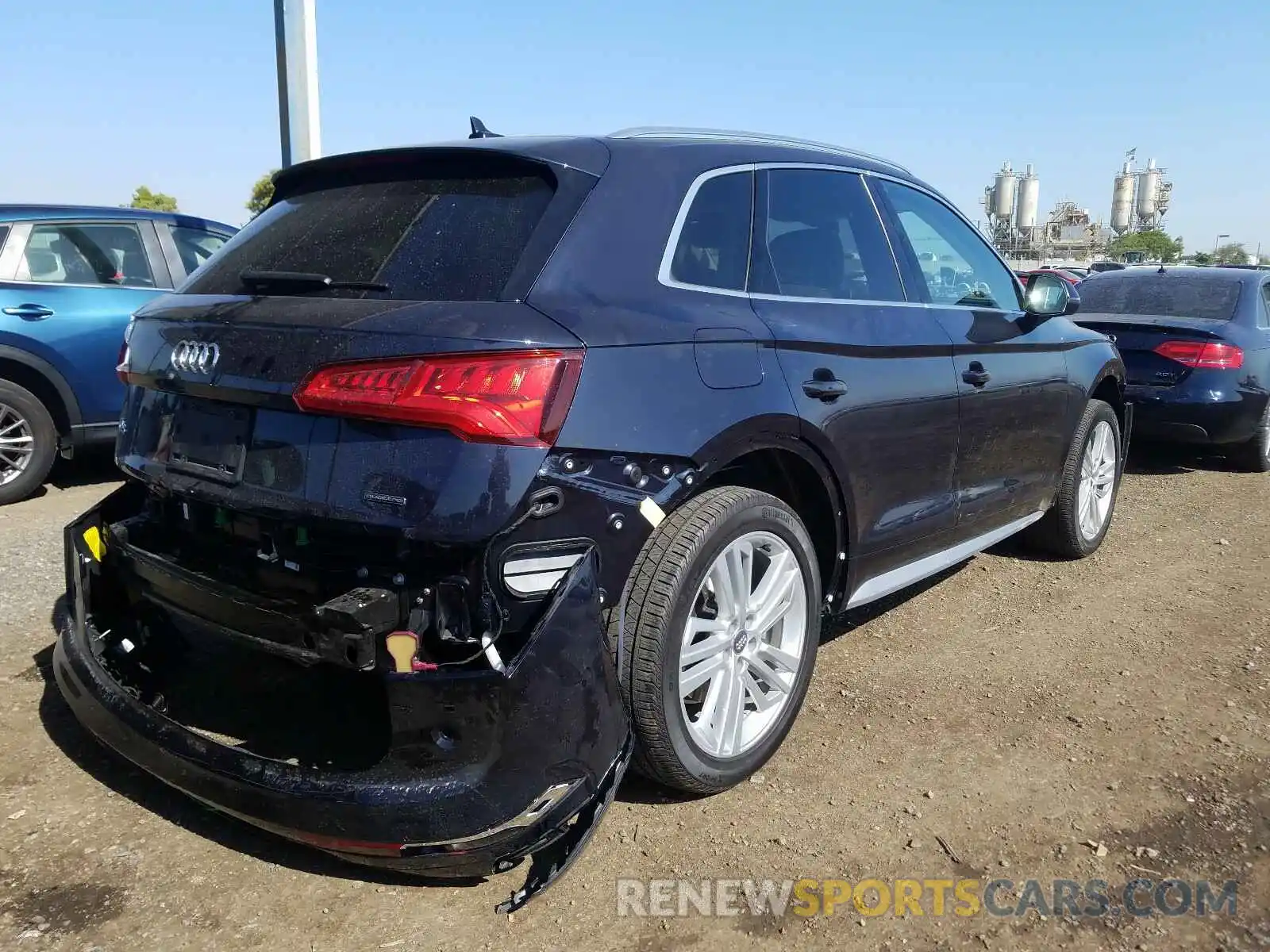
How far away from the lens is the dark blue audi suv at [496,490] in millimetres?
2166

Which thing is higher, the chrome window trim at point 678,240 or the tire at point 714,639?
the chrome window trim at point 678,240

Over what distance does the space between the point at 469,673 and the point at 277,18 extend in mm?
7114

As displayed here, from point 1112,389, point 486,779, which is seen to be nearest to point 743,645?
point 486,779

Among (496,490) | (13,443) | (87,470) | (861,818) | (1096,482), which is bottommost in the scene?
(87,470)

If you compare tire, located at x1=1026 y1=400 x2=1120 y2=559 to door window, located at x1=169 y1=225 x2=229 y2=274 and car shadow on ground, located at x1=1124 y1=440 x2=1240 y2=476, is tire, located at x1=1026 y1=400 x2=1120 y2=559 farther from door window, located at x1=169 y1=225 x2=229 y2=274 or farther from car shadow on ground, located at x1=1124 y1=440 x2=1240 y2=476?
door window, located at x1=169 y1=225 x2=229 y2=274

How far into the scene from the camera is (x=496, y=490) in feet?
7.04

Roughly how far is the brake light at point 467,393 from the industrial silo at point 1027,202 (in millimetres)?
96895

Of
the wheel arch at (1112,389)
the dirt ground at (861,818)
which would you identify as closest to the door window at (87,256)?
the dirt ground at (861,818)

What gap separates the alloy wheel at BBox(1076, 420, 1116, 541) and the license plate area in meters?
3.93

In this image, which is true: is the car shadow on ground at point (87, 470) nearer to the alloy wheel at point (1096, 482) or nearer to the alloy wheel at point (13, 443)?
the alloy wheel at point (13, 443)

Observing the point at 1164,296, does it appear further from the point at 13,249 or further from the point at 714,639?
the point at 13,249

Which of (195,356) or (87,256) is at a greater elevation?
(87,256)

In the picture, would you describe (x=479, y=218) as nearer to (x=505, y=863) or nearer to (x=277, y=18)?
(x=505, y=863)

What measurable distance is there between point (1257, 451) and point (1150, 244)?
83.5m
